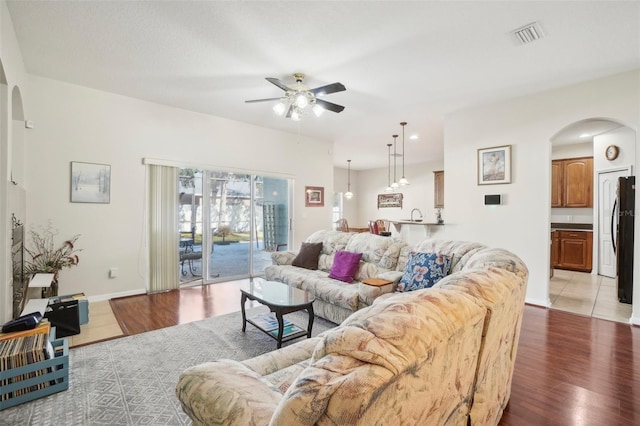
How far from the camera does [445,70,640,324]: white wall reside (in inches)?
141

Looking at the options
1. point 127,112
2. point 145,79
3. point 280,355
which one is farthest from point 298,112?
point 280,355

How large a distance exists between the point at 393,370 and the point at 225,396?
0.63 m

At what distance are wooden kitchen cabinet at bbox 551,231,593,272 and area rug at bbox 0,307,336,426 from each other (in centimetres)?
597

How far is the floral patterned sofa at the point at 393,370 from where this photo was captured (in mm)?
724

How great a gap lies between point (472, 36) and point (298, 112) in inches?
78.4

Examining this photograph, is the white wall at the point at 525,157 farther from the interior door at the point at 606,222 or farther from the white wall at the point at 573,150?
the white wall at the point at 573,150

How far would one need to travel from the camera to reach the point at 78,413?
6.16 feet

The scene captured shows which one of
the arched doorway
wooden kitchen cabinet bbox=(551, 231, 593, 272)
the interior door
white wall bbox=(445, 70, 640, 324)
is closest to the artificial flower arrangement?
white wall bbox=(445, 70, 640, 324)

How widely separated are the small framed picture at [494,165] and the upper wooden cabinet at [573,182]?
11.2ft

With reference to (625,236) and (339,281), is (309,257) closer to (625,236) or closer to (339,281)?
(339,281)

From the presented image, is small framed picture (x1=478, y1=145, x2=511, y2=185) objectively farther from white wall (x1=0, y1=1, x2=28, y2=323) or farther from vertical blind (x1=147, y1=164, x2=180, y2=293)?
white wall (x1=0, y1=1, x2=28, y2=323)

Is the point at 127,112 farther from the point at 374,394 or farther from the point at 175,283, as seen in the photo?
the point at 374,394

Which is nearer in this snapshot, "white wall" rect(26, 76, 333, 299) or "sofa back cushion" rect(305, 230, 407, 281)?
"sofa back cushion" rect(305, 230, 407, 281)

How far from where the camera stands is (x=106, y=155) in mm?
4215
